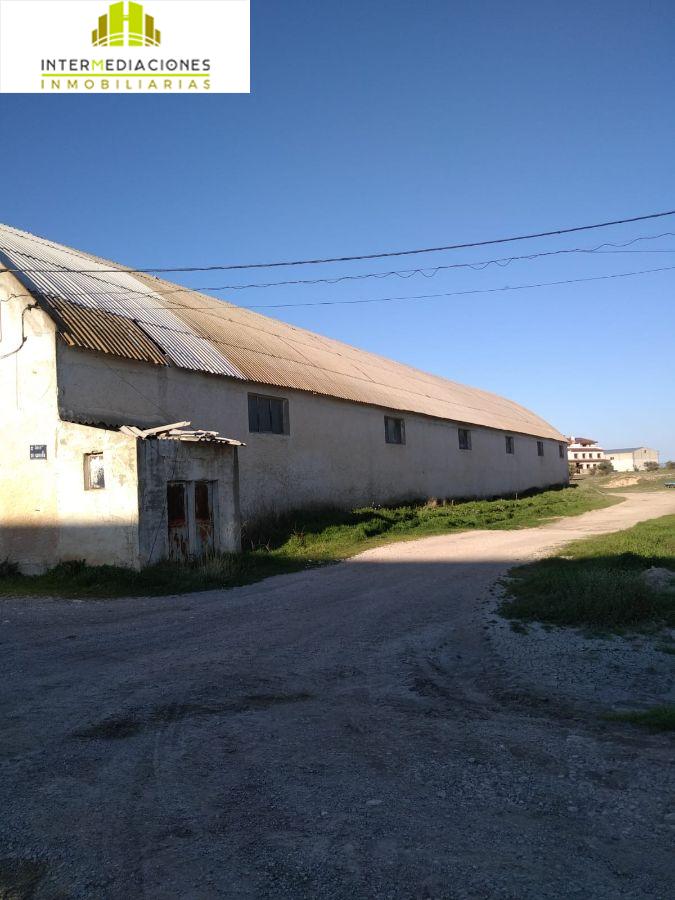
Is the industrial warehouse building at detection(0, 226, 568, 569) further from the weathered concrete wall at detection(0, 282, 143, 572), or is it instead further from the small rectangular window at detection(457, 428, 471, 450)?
the small rectangular window at detection(457, 428, 471, 450)

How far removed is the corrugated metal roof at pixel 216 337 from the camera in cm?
1550

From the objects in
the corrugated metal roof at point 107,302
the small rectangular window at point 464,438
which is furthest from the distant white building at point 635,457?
the corrugated metal roof at point 107,302

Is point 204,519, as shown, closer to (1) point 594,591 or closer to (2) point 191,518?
(2) point 191,518

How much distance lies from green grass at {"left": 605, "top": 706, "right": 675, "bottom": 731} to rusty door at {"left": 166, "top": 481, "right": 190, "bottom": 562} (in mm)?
9209

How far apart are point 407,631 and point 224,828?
15.7 feet

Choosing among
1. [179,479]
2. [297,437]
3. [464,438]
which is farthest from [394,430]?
[179,479]

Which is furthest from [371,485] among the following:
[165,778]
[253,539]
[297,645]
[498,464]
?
[165,778]

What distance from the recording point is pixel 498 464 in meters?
35.0

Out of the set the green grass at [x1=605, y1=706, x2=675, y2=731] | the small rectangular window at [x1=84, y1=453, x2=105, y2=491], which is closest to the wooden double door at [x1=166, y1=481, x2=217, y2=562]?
the small rectangular window at [x1=84, y1=453, x2=105, y2=491]

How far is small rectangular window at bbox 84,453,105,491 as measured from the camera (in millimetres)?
12375

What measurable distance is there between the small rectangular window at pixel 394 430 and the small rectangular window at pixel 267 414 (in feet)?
20.2

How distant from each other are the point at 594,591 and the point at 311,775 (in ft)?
17.7

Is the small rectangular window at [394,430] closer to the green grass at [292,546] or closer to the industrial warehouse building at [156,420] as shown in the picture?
the industrial warehouse building at [156,420]

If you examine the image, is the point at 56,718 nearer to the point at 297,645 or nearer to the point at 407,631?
the point at 297,645
